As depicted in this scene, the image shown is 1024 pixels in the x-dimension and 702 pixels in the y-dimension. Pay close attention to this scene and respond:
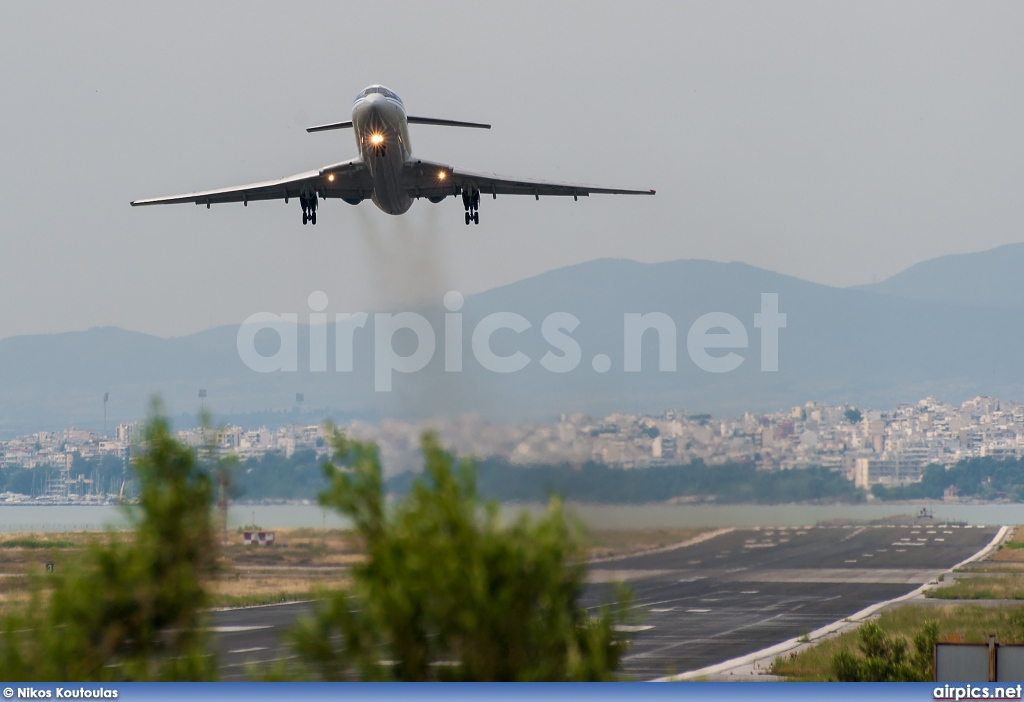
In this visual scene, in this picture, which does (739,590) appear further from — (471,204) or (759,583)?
(471,204)

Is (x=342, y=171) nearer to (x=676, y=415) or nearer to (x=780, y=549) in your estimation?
(x=780, y=549)

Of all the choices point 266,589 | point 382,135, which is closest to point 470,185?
point 382,135

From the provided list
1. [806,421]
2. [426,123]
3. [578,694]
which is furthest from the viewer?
[806,421]

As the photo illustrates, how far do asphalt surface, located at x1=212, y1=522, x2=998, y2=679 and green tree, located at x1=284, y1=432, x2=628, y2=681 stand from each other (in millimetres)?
19275

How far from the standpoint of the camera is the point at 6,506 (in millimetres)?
180875

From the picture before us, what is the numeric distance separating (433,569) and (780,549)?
6989 cm

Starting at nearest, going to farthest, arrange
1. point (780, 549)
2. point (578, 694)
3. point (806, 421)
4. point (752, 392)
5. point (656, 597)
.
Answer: point (578, 694) → point (656, 597) → point (780, 549) → point (806, 421) → point (752, 392)

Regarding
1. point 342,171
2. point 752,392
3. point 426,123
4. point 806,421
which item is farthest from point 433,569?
point 752,392

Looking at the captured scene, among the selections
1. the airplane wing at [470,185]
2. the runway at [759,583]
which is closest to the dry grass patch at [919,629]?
the runway at [759,583]

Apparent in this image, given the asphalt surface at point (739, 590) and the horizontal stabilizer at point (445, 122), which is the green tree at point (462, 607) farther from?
the horizontal stabilizer at point (445, 122)

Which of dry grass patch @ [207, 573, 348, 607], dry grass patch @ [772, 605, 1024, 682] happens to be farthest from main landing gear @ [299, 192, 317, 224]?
dry grass patch @ [772, 605, 1024, 682]

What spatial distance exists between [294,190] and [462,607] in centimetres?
4366

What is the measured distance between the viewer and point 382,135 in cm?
4588

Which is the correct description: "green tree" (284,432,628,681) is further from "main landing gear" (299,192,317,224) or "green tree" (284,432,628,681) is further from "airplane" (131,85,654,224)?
"main landing gear" (299,192,317,224)
